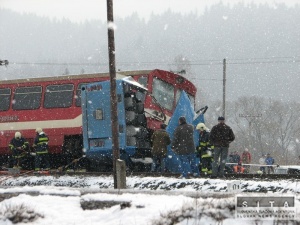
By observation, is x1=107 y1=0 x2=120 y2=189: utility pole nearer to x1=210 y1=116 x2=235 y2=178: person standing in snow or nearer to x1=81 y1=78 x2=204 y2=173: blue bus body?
x1=81 y1=78 x2=204 y2=173: blue bus body

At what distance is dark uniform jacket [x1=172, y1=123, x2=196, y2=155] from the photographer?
13.0 meters

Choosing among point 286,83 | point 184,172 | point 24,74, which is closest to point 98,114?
point 184,172

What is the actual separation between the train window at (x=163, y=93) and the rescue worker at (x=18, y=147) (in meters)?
4.85

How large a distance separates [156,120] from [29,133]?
17.2 feet

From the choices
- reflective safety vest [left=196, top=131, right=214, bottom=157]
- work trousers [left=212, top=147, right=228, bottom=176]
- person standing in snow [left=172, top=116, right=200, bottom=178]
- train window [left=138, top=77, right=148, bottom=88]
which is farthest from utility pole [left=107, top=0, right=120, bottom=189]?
train window [left=138, top=77, right=148, bottom=88]

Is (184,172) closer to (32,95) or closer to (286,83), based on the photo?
(32,95)

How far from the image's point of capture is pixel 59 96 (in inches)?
723

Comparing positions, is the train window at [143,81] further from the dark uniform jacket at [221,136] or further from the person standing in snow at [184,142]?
the dark uniform jacket at [221,136]

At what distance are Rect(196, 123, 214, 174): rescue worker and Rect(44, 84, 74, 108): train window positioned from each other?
19.3ft

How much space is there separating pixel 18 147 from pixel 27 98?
99.2 inches

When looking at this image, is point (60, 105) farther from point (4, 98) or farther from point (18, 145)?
point (4, 98)

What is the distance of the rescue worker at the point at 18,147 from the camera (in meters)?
17.2

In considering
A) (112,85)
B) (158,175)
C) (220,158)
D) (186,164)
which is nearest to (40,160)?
(112,85)

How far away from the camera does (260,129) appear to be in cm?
8350
